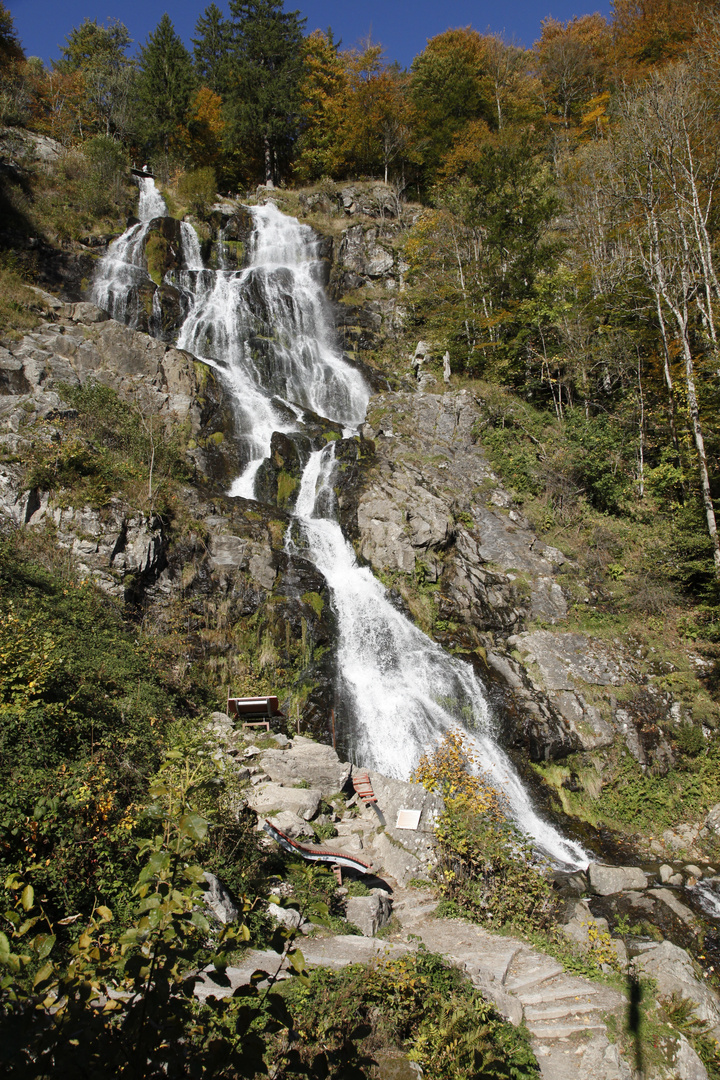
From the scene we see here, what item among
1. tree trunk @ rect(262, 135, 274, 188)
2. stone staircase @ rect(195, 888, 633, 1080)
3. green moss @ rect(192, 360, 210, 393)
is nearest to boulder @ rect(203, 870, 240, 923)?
stone staircase @ rect(195, 888, 633, 1080)

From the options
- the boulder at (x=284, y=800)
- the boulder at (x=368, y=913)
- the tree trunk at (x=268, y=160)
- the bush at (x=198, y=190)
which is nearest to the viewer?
the boulder at (x=368, y=913)

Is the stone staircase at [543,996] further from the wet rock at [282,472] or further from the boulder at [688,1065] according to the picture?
the wet rock at [282,472]

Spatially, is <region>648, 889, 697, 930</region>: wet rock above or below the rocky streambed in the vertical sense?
below

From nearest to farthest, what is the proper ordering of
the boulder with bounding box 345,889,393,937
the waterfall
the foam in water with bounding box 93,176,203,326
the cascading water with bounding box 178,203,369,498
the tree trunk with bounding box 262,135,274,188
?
1. the boulder with bounding box 345,889,393,937
2. the cascading water with bounding box 178,203,369,498
3. the foam in water with bounding box 93,176,203,326
4. the waterfall
5. the tree trunk with bounding box 262,135,274,188

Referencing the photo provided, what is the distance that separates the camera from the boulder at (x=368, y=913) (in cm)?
634

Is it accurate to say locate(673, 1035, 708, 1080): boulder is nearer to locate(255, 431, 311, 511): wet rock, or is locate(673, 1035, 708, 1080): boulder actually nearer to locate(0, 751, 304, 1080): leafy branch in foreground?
locate(0, 751, 304, 1080): leafy branch in foreground

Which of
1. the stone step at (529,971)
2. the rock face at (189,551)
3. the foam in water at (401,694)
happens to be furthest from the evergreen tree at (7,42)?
the stone step at (529,971)

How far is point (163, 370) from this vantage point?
768 inches

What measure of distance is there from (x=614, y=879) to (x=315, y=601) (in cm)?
846

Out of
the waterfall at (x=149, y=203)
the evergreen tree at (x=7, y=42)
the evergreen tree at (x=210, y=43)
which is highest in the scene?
the evergreen tree at (x=210, y=43)

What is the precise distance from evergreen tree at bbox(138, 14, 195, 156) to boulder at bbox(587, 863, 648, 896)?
42811mm

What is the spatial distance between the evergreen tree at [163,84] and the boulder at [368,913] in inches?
1659

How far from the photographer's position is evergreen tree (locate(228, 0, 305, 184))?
35312mm

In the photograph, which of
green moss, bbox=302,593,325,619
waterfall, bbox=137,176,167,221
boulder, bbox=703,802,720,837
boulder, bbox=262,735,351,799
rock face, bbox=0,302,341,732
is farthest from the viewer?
waterfall, bbox=137,176,167,221
